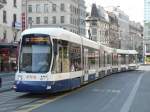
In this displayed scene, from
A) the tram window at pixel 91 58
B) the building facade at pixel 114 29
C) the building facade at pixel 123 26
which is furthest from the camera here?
the building facade at pixel 123 26

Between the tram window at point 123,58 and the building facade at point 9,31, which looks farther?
the tram window at point 123,58

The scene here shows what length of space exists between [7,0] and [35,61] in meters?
42.7

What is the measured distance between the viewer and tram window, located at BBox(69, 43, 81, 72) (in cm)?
2336

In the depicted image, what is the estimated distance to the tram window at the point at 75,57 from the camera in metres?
23.4

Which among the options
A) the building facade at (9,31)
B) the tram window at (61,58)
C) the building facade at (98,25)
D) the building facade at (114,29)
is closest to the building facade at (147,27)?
the building facade at (114,29)

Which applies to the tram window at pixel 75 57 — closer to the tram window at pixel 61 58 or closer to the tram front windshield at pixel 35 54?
the tram window at pixel 61 58

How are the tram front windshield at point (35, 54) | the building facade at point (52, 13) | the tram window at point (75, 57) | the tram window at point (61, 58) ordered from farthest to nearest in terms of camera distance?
the building facade at point (52, 13) → the tram window at point (75, 57) → the tram window at point (61, 58) → the tram front windshield at point (35, 54)

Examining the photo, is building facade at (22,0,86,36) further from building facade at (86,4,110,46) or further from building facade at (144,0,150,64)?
building facade at (144,0,150,64)

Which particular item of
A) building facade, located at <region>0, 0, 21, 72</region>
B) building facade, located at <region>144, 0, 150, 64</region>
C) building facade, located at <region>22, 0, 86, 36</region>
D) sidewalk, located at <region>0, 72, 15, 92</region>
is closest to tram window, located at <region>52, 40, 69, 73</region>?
sidewalk, located at <region>0, 72, 15, 92</region>

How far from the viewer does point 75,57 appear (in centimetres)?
2450

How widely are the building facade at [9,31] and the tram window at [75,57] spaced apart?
30.9 meters

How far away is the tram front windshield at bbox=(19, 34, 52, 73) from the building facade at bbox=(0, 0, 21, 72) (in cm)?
3538

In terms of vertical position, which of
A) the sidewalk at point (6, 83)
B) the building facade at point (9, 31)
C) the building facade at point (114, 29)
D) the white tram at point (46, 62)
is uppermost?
the building facade at point (114, 29)

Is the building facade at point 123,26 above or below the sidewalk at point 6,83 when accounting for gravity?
→ above
